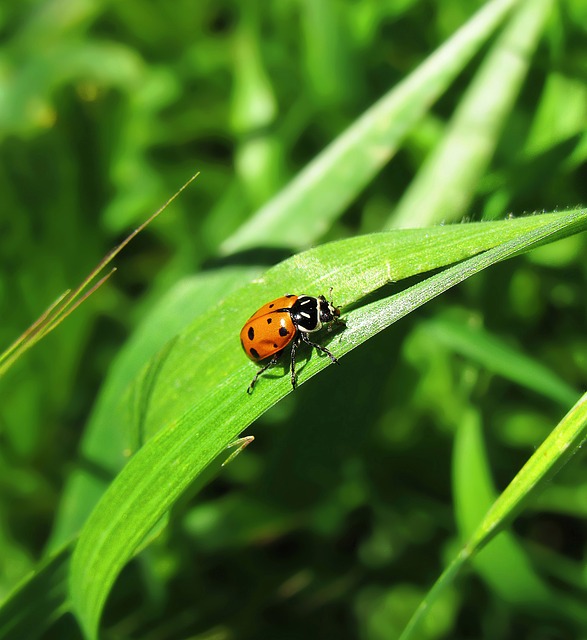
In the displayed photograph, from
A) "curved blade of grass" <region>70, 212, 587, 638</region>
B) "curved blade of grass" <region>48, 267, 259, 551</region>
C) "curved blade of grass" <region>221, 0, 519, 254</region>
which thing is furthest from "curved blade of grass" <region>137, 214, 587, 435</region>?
"curved blade of grass" <region>221, 0, 519, 254</region>

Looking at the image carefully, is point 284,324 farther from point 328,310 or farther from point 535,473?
point 535,473

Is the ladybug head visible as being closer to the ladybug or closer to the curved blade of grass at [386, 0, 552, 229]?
the ladybug

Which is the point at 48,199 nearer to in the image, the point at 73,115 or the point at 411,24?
the point at 73,115

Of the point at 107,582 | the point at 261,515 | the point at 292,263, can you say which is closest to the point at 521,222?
the point at 292,263

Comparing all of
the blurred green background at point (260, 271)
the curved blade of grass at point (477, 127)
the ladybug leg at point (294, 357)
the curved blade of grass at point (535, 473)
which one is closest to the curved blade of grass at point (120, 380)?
the blurred green background at point (260, 271)

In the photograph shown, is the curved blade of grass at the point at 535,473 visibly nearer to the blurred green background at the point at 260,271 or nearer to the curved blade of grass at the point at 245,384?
the curved blade of grass at the point at 245,384

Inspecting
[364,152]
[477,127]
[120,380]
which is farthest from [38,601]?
[477,127]
